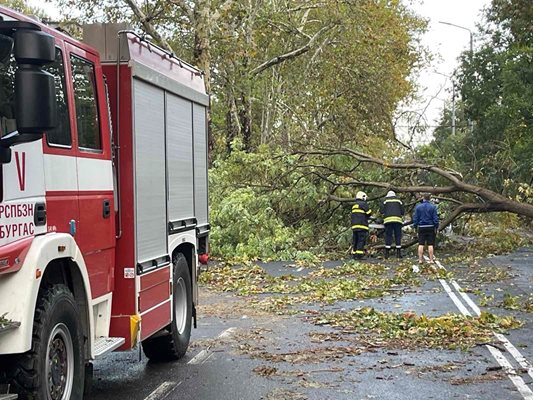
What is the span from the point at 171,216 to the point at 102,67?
183 centimetres

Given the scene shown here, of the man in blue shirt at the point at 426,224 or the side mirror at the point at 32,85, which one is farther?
the man in blue shirt at the point at 426,224

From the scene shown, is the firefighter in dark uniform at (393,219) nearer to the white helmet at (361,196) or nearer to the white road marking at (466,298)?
the white helmet at (361,196)

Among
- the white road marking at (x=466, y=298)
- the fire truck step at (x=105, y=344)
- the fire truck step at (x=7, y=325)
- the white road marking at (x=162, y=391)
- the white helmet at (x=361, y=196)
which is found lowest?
the white road marking at (x=466, y=298)

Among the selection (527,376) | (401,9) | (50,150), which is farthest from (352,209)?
(401,9)

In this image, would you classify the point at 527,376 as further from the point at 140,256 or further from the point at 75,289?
the point at 75,289

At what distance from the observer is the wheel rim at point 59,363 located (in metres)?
5.15

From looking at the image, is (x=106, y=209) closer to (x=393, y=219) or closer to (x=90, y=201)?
(x=90, y=201)

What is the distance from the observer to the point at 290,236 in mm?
21609

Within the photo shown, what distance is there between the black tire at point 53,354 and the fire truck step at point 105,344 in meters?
0.42

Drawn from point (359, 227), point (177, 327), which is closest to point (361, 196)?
point (359, 227)

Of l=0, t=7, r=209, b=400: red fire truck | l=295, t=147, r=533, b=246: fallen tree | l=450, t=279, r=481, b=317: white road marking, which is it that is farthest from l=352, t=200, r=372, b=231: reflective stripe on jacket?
l=0, t=7, r=209, b=400: red fire truck

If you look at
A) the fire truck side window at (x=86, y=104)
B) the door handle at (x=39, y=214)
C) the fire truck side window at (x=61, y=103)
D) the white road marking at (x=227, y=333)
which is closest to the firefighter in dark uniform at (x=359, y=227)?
the white road marking at (x=227, y=333)

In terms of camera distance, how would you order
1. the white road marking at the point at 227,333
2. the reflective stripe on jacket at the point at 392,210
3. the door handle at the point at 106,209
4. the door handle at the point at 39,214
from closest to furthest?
the door handle at the point at 39,214 < the door handle at the point at 106,209 < the white road marking at the point at 227,333 < the reflective stripe on jacket at the point at 392,210

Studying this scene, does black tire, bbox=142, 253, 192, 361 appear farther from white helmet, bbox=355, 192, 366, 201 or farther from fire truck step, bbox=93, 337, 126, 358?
white helmet, bbox=355, 192, 366, 201
